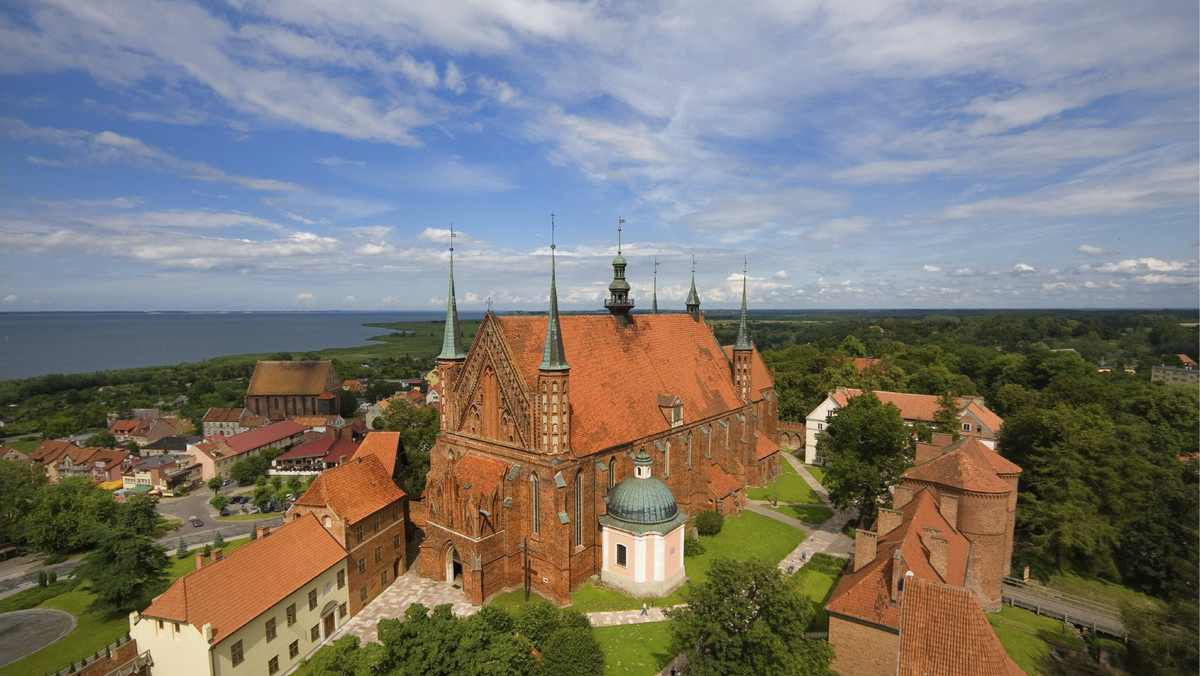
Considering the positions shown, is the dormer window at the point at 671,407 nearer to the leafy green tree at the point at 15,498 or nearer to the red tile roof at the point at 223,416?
the leafy green tree at the point at 15,498

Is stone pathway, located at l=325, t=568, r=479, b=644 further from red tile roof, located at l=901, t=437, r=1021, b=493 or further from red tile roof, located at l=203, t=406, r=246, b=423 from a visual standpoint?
red tile roof, located at l=203, t=406, r=246, b=423

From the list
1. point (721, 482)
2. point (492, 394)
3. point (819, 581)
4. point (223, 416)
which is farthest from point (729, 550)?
point (223, 416)

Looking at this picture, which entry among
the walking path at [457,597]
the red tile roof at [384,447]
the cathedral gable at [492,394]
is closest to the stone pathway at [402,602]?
the walking path at [457,597]

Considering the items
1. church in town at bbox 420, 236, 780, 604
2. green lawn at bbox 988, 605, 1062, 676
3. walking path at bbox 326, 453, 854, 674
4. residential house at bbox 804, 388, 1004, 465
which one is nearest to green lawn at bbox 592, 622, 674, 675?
walking path at bbox 326, 453, 854, 674

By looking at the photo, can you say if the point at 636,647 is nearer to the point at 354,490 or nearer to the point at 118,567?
the point at 354,490

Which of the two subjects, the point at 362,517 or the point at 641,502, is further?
the point at 641,502
